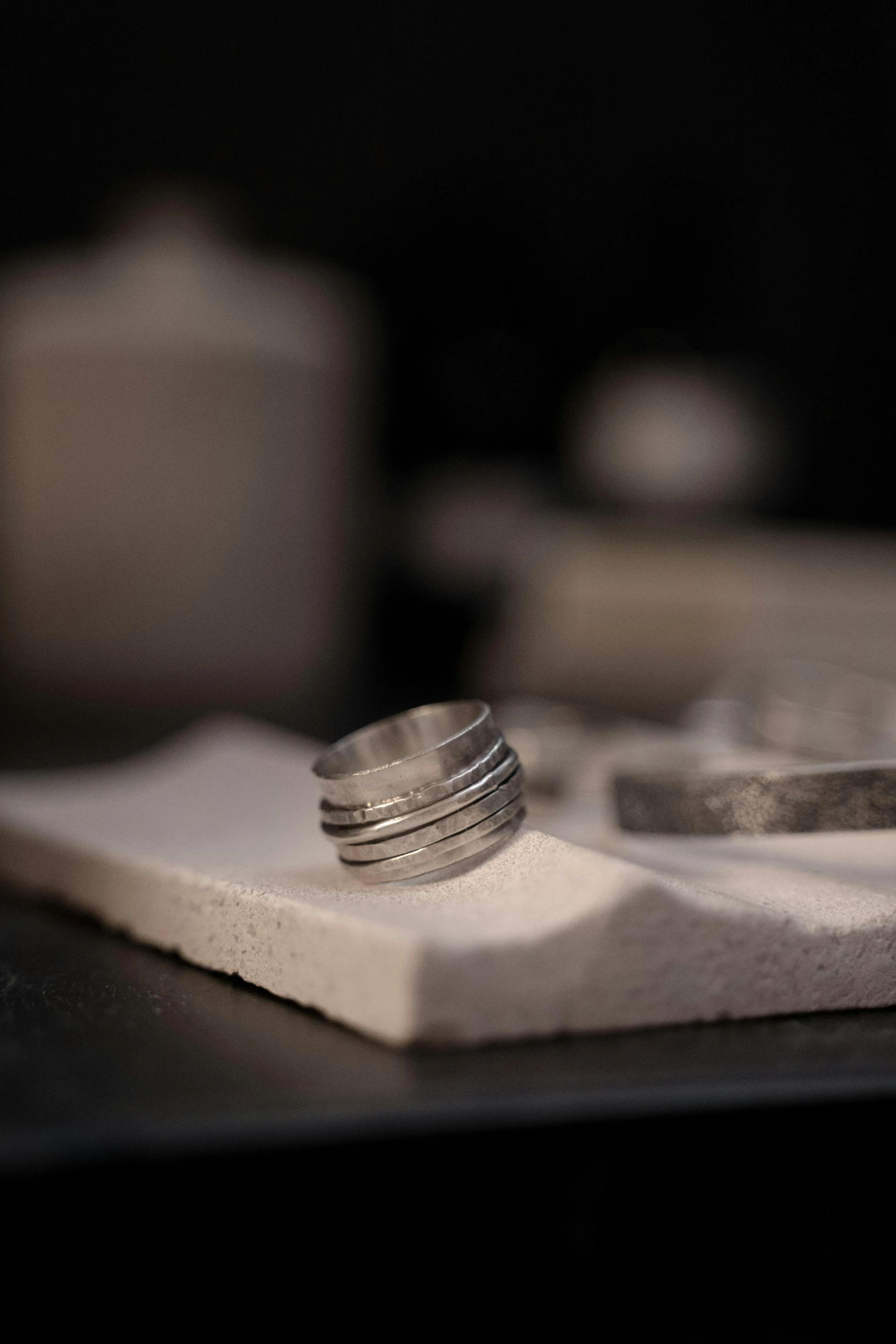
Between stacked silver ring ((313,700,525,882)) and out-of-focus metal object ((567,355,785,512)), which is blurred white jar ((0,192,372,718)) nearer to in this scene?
out-of-focus metal object ((567,355,785,512))

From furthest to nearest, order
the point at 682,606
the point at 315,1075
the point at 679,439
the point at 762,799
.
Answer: the point at 679,439 < the point at 682,606 < the point at 762,799 < the point at 315,1075

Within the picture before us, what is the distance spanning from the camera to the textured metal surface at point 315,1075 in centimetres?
30

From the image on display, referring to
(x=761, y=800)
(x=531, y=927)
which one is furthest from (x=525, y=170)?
(x=531, y=927)

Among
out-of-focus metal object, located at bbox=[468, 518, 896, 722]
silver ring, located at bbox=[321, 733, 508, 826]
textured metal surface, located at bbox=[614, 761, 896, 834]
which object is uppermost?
silver ring, located at bbox=[321, 733, 508, 826]

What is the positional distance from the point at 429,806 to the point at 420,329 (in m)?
2.65

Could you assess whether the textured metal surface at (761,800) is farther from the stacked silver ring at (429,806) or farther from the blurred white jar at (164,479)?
the blurred white jar at (164,479)

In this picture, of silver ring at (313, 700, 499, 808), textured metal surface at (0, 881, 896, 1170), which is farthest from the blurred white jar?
textured metal surface at (0, 881, 896, 1170)

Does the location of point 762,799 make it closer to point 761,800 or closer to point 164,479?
point 761,800

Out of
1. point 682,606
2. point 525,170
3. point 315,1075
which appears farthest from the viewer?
point 525,170

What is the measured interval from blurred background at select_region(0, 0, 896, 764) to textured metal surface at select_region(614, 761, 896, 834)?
146 cm

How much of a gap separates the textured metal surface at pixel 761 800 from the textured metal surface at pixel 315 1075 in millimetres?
81

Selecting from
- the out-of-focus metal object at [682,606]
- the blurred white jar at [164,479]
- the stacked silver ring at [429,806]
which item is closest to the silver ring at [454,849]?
the stacked silver ring at [429,806]

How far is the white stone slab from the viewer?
333 mm

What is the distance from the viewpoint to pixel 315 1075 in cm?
32
